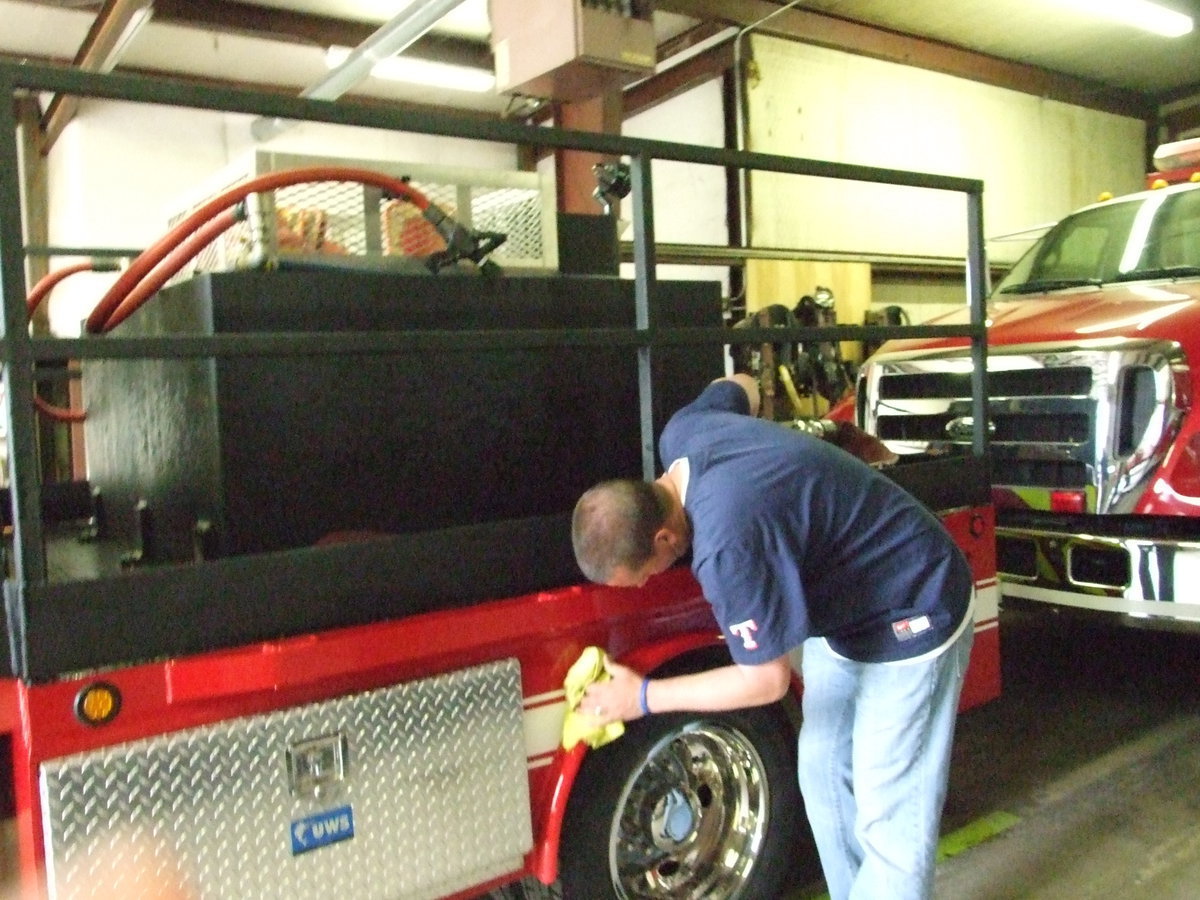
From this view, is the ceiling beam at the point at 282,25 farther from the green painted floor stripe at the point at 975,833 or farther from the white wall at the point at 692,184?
the green painted floor stripe at the point at 975,833

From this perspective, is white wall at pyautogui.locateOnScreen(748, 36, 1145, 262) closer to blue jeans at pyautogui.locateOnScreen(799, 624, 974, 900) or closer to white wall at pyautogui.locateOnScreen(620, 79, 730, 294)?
white wall at pyautogui.locateOnScreen(620, 79, 730, 294)

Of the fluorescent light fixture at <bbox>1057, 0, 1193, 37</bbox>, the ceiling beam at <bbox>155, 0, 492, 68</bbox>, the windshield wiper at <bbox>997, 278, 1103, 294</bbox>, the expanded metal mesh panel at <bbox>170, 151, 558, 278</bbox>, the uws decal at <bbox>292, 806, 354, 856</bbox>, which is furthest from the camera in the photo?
the fluorescent light fixture at <bbox>1057, 0, 1193, 37</bbox>

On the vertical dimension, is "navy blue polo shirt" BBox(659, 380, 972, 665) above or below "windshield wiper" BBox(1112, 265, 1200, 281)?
below

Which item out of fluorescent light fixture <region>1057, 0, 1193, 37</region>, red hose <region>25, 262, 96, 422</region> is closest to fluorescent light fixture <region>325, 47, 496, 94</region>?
fluorescent light fixture <region>1057, 0, 1193, 37</region>

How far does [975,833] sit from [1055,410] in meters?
1.70

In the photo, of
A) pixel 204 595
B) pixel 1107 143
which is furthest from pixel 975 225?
pixel 1107 143

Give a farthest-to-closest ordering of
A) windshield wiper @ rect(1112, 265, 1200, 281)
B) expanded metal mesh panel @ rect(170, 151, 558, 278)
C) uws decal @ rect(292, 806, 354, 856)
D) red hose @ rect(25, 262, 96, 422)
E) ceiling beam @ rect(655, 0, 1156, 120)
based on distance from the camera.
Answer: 1. ceiling beam @ rect(655, 0, 1156, 120)
2. windshield wiper @ rect(1112, 265, 1200, 281)
3. red hose @ rect(25, 262, 96, 422)
4. expanded metal mesh panel @ rect(170, 151, 558, 278)
5. uws decal @ rect(292, 806, 354, 856)

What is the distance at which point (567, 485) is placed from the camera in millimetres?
2613

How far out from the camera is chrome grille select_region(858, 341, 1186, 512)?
12.5 ft

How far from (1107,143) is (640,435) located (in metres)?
12.8

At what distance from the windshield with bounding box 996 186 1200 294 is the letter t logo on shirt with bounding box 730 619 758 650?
12.6ft

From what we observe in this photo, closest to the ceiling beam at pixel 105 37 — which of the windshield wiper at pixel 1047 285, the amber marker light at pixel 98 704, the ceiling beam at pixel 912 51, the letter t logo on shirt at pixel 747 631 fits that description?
the ceiling beam at pixel 912 51

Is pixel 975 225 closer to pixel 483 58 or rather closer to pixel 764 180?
pixel 764 180

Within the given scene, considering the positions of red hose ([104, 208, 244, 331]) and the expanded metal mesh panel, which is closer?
red hose ([104, 208, 244, 331])
